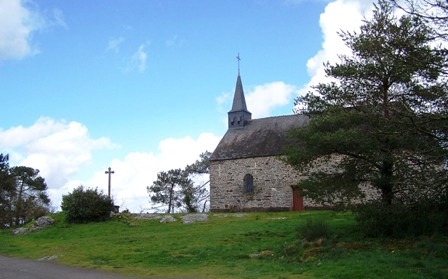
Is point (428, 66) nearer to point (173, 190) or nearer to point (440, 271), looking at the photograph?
point (440, 271)

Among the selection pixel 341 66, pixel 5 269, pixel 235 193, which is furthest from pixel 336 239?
pixel 235 193

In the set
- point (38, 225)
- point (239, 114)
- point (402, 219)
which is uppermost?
point (239, 114)

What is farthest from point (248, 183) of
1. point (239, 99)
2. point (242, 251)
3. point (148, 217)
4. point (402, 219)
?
point (402, 219)

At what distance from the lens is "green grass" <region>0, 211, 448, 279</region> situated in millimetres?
12359

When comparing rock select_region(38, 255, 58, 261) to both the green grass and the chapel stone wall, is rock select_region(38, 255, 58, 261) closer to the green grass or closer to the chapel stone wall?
the green grass

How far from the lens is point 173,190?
46.9m

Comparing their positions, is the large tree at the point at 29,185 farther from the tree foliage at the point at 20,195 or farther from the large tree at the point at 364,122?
the large tree at the point at 364,122

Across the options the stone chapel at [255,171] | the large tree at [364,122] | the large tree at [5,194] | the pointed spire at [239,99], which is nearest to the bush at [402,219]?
the large tree at [364,122]

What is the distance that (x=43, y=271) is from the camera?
587 inches

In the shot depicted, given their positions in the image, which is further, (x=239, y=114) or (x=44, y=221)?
(x=239, y=114)

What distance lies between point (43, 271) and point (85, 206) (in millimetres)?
15118

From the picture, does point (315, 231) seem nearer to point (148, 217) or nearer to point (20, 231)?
point (148, 217)

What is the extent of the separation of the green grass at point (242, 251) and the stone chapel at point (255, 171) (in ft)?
32.1

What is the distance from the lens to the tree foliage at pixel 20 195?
36.5 metres
